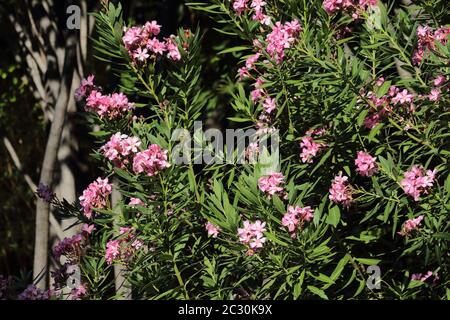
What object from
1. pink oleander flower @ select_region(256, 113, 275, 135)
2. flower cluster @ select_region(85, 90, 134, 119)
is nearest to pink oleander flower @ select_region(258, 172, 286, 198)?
pink oleander flower @ select_region(256, 113, 275, 135)

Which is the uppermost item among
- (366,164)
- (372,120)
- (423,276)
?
(372,120)

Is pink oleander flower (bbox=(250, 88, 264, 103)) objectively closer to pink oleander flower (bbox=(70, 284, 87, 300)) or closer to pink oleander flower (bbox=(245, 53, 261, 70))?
pink oleander flower (bbox=(245, 53, 261, 70))

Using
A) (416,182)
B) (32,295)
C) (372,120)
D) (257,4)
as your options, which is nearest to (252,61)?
(257,4)

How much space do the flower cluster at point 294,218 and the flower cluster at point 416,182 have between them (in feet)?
1.44

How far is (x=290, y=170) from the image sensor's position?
13.9 ft

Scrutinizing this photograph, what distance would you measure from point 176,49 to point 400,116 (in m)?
1.15

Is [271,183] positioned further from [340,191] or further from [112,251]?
[112,251]

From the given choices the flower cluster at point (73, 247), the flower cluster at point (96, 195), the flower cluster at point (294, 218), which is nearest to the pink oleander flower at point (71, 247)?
the flower cluster at point (73, 247)

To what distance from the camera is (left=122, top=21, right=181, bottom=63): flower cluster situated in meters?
4.10

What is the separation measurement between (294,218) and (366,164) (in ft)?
1.46

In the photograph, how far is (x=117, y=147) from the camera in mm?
3861

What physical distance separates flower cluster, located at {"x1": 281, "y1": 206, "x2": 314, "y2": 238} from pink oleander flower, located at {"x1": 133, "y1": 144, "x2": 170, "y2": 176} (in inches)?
23.0

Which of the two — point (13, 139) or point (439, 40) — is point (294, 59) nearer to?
point (439, 40)
